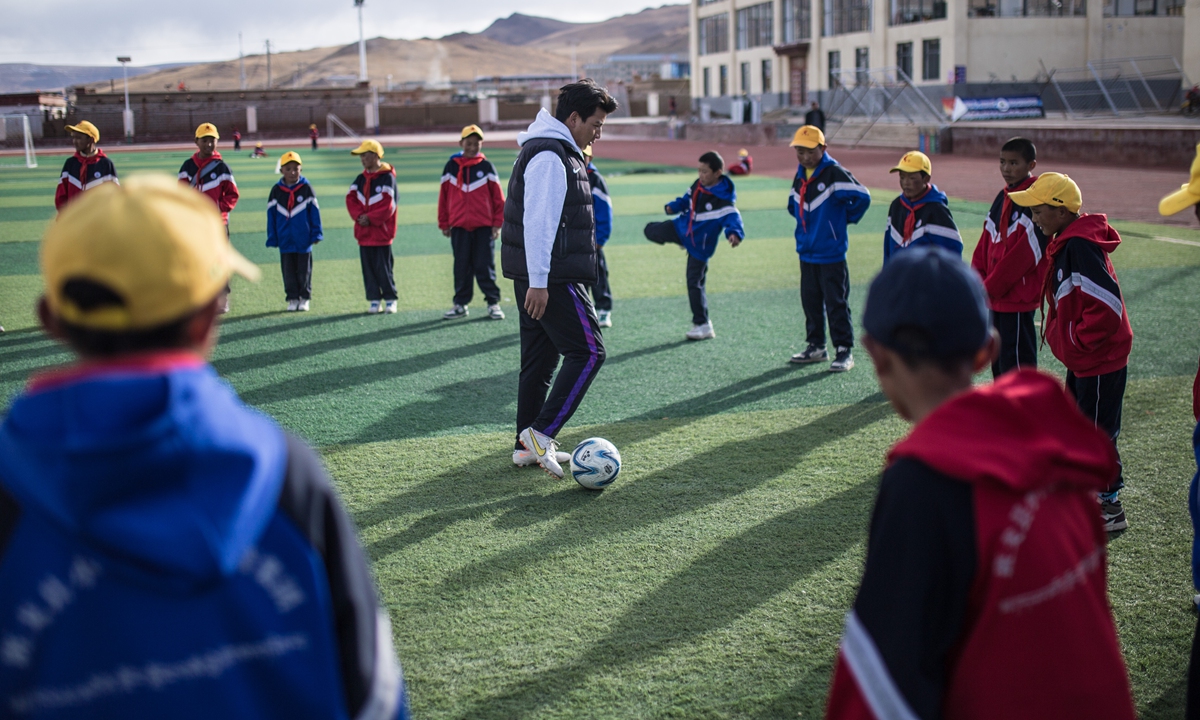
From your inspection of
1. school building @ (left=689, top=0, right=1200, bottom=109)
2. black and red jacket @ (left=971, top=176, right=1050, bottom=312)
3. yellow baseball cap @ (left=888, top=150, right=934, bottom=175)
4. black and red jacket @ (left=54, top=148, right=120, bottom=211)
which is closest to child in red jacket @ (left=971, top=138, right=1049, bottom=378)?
black and red jacket @ (left=971, top=176, right=1050, bottom=312)

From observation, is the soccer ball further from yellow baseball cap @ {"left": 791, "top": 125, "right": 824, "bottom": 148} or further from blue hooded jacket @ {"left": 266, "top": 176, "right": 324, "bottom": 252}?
blue hooded jacket @ {"left": 266, "top": 176, "right": 324, "bottom": 252}

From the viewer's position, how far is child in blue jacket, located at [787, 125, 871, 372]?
8.17m

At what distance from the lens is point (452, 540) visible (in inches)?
195

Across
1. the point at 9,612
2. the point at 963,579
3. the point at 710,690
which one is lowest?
the point at 710,690

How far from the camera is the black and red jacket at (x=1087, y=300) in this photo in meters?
4.73

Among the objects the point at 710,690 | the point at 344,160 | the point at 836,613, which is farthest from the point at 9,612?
the point at 344,160

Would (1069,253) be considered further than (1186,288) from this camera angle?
No

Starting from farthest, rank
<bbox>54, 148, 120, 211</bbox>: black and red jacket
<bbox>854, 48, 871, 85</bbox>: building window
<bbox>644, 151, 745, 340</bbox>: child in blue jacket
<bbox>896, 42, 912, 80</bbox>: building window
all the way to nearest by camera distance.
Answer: <bbox>854, 48, 871, 85</bbox>: building window → <bbox>896, 42, 912, 80</bbox>: building window → <bbox>54, 148, 120, 211</bbox>: black and red jacket → <bbox>644, 151, 745, 340</bbox>: child in blue jacket

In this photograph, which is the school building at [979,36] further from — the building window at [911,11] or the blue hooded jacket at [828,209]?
the blue hooded jacket at [828,209]

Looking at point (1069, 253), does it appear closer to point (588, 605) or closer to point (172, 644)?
point (588, 605)

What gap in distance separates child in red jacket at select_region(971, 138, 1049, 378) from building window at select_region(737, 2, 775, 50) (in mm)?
62425

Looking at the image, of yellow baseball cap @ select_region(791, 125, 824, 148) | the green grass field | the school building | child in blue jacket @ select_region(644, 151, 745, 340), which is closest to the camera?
the green grass field

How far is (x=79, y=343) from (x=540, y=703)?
2441 mm

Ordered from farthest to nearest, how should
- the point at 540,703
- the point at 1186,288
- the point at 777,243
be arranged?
the point at 777,243
the point at 1186,288
the point at 540,703
